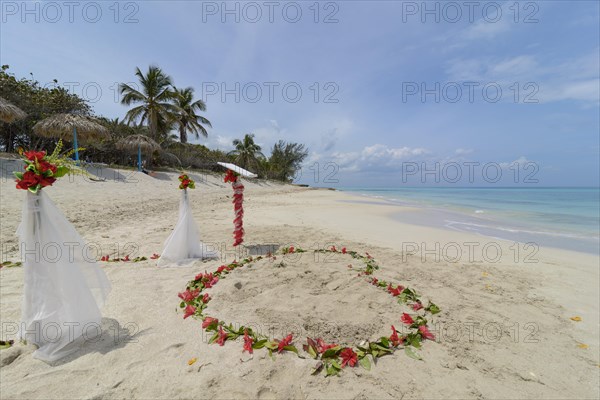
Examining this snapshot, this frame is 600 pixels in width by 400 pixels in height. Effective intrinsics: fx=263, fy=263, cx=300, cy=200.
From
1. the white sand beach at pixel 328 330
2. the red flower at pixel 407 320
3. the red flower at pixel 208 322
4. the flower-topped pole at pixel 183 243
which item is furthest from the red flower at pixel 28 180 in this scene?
the red flower at pixel 407 320

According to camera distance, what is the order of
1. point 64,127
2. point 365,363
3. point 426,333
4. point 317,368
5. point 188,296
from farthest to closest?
point 64,127
point 188,296
point 426,333
point 365,363
point 317,368

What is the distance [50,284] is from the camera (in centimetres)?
275

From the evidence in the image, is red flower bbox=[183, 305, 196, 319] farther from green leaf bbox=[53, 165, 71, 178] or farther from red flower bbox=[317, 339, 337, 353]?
green leaf bbox=[53, 165, 71, 178]

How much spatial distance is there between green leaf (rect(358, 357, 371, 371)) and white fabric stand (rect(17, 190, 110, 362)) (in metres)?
2.93

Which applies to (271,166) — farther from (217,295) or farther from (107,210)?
(217,295)

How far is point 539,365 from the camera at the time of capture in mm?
2834

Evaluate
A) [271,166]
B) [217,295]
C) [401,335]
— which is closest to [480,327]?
[401,335]

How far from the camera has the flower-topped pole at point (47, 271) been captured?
2637mm

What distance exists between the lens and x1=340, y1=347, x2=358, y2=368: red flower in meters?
2.63

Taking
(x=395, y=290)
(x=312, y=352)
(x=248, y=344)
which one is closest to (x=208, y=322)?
(x=248, y=344)

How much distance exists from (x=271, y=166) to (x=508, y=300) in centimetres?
4762

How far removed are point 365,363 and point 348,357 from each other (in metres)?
0.18

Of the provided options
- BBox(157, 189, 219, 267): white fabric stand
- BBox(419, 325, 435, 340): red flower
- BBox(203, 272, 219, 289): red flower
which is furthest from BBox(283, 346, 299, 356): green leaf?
BBox(157, 189, 219, 267): white fabric stand

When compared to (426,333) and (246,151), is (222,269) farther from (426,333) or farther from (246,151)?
(246,151)
